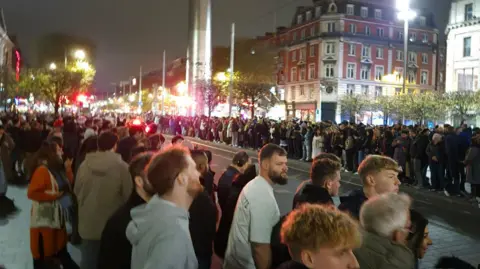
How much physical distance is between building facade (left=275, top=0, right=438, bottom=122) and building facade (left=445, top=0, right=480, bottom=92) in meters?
18.8

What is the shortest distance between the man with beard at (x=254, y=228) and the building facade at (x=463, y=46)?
43.3 metres

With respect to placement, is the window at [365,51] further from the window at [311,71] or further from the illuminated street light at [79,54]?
the illuminated street light at [79,54]

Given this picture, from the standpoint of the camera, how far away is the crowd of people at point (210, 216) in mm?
2316

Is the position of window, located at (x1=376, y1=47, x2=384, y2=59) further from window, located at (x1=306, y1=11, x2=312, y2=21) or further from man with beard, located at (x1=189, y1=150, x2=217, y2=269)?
man with beard, located at (x1=189, y1=150, x2=217, y2=269)

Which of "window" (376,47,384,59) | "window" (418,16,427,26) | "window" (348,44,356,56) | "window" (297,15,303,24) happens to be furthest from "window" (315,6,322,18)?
"window" (418,16,427,26)

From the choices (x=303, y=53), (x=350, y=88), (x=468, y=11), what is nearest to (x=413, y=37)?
(x=350, y=88)

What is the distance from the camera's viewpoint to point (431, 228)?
9.24m

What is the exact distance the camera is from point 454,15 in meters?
46.0

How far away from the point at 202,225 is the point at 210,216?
→ 4.5 inches

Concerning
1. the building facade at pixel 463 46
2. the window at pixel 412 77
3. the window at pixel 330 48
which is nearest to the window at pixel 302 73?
the window at pixel 330 48

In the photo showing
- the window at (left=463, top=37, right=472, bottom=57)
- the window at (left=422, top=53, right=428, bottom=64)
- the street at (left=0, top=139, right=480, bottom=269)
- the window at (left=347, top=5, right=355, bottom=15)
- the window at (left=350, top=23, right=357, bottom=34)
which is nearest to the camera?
the street at (left=0, top=139, right=480, bottom=269)

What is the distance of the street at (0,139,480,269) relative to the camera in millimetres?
6896

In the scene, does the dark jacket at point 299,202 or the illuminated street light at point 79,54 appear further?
the illuminated street light at point 79,54

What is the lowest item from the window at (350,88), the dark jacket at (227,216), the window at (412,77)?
the dark jacket at (227,216)
